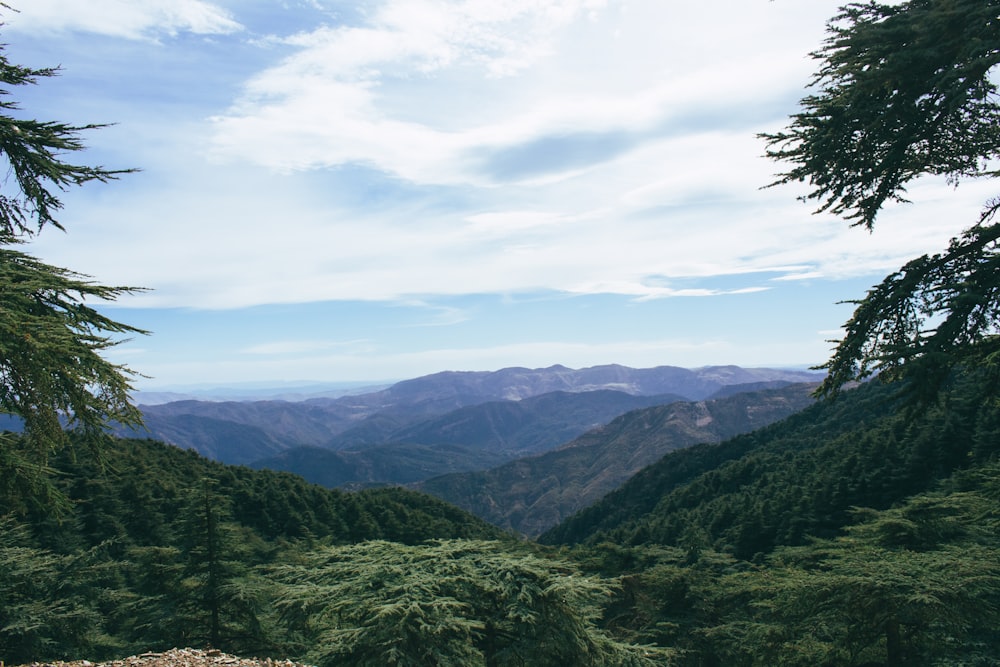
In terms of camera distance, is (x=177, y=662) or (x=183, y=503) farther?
(x=183, y=503)

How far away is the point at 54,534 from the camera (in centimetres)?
3350

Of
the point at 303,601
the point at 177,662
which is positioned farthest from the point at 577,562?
the point at 177,662

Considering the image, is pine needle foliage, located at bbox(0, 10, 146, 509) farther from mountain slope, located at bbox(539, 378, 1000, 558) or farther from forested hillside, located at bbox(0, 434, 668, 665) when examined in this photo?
mountain slope, located at bbox(539, 378, 1000, 558)

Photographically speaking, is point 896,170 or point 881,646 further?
point 881,646

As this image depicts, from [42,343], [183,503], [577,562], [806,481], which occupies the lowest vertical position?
[806,481]

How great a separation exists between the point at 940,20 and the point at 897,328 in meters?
4.31

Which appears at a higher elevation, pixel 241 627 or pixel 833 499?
pixel 241 627

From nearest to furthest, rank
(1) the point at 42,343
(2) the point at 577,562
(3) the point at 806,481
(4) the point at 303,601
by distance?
(1) the point at 42,343
(4) the point at 303,601
(2) the point at 577,562
(3) the point at 806,481

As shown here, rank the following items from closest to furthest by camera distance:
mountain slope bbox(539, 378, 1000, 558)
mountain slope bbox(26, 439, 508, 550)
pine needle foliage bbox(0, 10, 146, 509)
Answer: pine needle foliage bbox(0, 10, 146, 509) < mountain slope bbox(26, 439, 508, 550) < mountain slope bbox(539, 378, 1000, 558)

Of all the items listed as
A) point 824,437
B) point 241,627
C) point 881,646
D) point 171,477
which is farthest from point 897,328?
point 824,437

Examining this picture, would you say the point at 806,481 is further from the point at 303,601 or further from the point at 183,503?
the point at 303,601

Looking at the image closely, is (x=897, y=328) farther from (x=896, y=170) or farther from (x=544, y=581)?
(x=544, y=581)

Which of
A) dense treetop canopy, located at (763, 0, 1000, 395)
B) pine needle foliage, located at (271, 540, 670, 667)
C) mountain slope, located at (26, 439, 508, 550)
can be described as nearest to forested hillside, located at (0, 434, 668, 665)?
pine needle foliage, located at (271, 540, 670, 667)

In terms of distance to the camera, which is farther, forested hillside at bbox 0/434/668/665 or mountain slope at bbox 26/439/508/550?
mountain slope at bbox 26/439/508/550
